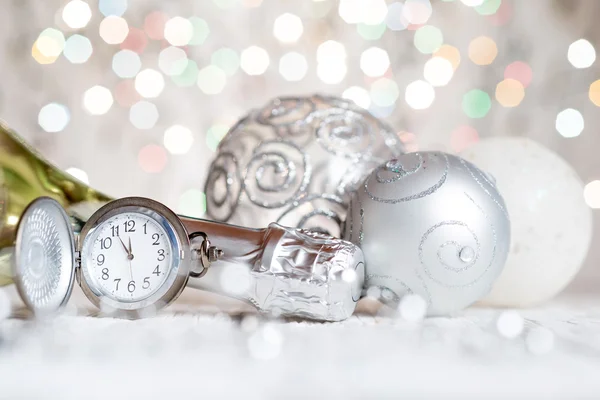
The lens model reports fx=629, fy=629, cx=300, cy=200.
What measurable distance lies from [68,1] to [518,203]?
1142 mm

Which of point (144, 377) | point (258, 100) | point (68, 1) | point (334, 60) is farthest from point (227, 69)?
point (144, 377)

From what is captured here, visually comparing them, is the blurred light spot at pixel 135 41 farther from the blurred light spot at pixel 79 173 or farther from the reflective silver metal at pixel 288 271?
the reflective silver metal at pixel 288 271

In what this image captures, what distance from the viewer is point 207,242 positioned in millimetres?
787

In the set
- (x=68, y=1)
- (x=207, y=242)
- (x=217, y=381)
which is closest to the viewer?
(x=217, y=381)

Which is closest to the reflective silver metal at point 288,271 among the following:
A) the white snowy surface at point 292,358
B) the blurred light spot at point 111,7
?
the white snowy surface at point 292,358

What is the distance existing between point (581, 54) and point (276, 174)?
0.89 metres

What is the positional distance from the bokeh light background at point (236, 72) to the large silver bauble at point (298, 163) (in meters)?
0.51

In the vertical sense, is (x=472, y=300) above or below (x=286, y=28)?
below

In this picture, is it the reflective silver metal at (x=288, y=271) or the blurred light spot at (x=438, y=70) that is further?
the blurred light spot at (x=438, y=70)

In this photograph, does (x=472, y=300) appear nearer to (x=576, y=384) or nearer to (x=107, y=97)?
(x=576, y=384)

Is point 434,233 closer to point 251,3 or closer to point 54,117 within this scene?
point 251,3

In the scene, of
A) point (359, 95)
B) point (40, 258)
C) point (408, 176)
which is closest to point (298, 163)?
point (408, 176)

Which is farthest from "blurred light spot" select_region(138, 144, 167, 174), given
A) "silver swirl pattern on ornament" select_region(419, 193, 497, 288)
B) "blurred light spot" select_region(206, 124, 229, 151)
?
"silver swirl pattern on ornament" select_region(419, 193, 497, 288)

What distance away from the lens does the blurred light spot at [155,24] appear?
1.51 metres
